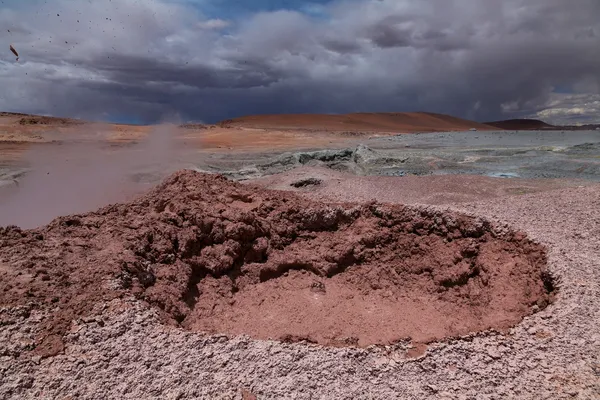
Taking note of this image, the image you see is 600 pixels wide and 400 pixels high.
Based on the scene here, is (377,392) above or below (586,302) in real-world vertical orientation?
below

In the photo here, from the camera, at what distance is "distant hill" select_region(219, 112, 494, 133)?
4159 cm

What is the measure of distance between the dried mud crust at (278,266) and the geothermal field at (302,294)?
0.8 inches

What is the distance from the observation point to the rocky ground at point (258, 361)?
2.90 m

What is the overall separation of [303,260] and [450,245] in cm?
184

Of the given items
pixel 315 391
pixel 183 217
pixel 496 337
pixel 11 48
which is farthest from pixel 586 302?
pixel 11 48

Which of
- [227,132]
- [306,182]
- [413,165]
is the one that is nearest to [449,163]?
[413,165]

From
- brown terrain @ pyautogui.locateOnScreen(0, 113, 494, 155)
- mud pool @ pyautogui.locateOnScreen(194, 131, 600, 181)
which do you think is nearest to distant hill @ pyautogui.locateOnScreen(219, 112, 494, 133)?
brown terrain @ pyautogui.locateOnScreen(0, 113, 494, 155)

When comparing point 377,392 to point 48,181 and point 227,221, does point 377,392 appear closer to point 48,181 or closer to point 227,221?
point 227,221

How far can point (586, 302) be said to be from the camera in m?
3.75

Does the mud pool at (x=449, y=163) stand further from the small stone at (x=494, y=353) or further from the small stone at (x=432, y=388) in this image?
the small stone at (x=432, y=388)

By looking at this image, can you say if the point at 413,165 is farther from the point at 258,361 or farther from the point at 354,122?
the point at 354,122

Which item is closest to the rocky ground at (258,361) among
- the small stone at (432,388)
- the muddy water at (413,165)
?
the small stone at (432,388)

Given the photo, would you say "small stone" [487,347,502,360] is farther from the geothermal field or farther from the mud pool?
the mud pool

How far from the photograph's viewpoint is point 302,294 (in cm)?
526
